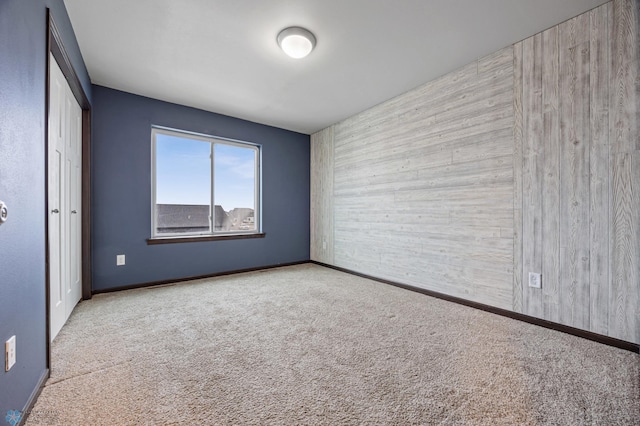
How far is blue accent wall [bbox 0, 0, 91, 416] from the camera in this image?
1.09m

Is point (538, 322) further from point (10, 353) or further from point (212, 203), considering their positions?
point (212, 203)

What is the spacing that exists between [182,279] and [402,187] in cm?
315

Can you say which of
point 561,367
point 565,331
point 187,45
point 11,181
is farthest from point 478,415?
point 187,45

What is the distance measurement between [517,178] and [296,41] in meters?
2.23

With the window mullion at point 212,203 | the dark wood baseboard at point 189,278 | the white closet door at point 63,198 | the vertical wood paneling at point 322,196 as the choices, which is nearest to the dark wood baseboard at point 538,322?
the vertical wood paneling at point 322,196

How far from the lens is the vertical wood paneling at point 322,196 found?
15.2 feet

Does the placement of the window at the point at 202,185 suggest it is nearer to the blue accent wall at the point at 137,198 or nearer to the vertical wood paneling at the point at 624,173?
the blue accent wall at the point at 137,198

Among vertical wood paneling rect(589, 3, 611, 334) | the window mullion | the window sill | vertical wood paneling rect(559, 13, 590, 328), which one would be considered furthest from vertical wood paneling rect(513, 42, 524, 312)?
the window mullion

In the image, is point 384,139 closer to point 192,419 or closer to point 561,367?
point 561,367

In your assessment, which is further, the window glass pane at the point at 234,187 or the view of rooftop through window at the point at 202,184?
the window glass pane at the point at 234,187

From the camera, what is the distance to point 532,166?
7.55 feet

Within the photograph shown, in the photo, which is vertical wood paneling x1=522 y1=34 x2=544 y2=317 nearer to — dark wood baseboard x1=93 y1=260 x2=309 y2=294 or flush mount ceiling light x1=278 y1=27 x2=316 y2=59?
flush mount ceiling light x1=278 y1=27 x2=316 y2=59

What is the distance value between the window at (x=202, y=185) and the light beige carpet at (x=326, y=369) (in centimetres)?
145

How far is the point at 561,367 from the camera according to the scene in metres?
1.63
